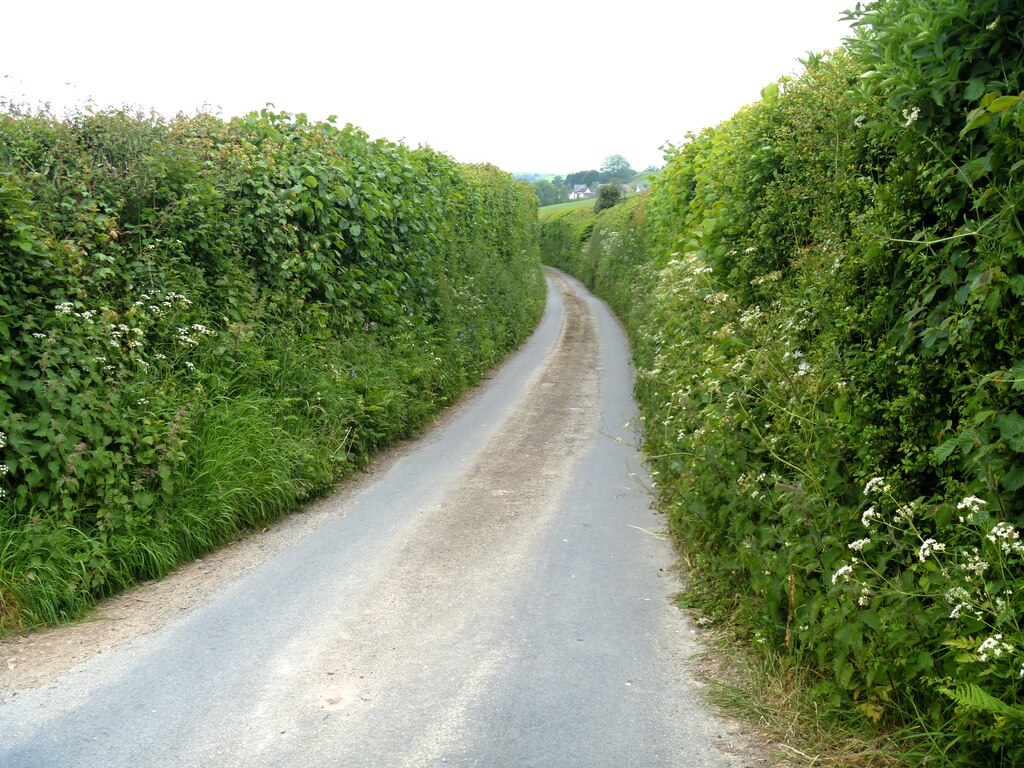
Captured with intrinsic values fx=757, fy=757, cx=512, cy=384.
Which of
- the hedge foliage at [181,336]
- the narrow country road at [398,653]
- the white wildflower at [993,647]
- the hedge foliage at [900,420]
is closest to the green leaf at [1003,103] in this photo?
the hedge foliage at [900,420]

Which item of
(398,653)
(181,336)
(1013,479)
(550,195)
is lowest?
(398,653)

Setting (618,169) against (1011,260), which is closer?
(1011,260)

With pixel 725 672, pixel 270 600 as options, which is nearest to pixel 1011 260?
pixel 725 672

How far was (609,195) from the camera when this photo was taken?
171ft

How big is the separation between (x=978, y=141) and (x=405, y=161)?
10.7 meters

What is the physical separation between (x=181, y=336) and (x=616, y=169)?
13936 cm

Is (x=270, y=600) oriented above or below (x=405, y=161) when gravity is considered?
below

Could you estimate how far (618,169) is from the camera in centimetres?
13850

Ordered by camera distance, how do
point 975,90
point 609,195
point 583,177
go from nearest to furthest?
point 975,90, point 609,195, point 583,177

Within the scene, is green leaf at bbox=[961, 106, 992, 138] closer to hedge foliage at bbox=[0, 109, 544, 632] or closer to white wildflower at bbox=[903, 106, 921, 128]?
white wildflower at bbox=[903, 106, 921, 128]

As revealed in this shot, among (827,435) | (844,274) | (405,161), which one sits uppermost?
(405,161)

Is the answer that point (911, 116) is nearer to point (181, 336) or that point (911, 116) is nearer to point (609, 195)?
point (181, 336)

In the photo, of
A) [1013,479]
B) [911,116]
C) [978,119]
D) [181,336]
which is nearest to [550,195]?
[181,336]

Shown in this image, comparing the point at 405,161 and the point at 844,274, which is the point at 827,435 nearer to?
the point at 844,274
